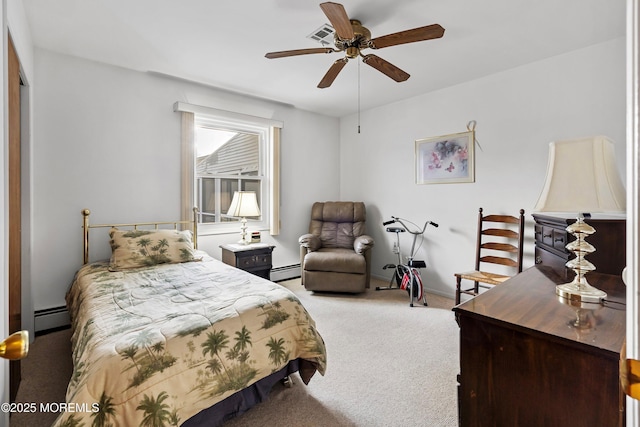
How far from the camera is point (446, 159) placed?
364 centimetres

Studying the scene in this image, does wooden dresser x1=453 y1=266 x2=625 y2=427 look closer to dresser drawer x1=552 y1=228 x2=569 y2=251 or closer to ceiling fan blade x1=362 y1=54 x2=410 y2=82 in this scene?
dresser drawer x1=552 y1=228 x2=569 y2=251

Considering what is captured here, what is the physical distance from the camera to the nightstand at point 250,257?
3.35 m

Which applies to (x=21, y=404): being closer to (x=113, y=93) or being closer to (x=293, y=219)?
(x=113, y=93)

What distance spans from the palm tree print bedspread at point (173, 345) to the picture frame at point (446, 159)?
266cm

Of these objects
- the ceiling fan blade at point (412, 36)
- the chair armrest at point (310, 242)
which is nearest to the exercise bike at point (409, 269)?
the chair armrest at point (310, 242)

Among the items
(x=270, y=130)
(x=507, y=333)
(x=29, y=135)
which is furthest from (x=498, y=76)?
(x=29, y=135)

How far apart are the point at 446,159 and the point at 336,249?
1813mm

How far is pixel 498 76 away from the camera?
320 cm

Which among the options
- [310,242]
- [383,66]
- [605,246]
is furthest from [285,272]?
[605,246]

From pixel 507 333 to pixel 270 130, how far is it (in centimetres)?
377

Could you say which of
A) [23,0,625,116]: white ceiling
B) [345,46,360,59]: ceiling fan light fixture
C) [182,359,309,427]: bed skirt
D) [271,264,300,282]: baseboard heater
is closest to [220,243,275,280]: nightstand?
[271,264,300,282]: baseboard heater

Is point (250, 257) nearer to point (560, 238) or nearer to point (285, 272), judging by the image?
point (285, 272)

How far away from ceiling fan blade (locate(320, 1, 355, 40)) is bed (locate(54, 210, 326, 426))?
5.54ft

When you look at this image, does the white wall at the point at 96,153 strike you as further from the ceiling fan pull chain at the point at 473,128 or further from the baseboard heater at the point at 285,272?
the ceiling fan pull chain at the point at 473,128
